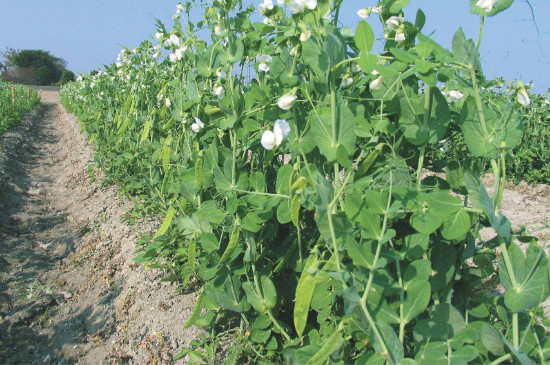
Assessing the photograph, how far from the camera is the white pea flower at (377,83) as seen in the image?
119 cm

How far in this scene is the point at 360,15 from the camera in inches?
50.9

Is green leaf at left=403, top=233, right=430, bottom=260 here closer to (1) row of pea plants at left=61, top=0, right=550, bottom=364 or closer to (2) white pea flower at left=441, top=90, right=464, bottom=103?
(1) row of pea plants at left=61, top=0, right=550, bottom=364

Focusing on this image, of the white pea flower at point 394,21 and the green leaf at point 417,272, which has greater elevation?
the white pea flower at point 394,21

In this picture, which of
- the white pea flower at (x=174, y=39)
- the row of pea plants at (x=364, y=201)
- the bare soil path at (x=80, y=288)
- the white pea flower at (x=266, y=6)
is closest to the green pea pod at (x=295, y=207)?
the row of pea plants at (x=364, y=201)

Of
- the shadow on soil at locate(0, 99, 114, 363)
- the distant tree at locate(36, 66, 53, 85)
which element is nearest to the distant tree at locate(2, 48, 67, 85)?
the distant tree at locate(36, 66, 53, 85)

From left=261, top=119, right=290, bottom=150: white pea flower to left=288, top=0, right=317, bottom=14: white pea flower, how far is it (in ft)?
1.00

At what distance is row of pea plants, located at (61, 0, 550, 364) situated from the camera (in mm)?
1001

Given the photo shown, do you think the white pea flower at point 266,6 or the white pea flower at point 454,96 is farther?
the white pea flower at point 266,6

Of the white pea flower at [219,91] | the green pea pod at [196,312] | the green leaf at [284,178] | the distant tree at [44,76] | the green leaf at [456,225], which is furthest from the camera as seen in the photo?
the distant tree at [44,76]

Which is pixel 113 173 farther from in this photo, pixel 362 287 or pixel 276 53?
pixel 362 287

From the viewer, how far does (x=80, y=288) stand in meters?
2.83

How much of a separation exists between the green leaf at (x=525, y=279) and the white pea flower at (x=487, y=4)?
549 mm

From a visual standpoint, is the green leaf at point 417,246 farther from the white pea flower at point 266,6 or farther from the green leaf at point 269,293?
the white pea flower at point 266,6

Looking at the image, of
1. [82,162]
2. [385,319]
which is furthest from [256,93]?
[82,162]
